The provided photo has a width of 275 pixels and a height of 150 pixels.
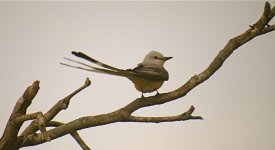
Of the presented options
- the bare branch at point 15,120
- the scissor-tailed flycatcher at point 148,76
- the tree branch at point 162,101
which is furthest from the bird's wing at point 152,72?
the bare branch at point 15,120

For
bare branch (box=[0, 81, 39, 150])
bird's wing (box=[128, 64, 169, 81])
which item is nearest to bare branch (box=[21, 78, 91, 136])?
bare branch (box=[0, 81, 39, 150])

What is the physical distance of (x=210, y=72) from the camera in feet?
3.79

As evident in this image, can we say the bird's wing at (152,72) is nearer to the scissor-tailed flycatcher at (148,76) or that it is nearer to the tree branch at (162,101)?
the scissor-tailed flycatcher at (148,76)

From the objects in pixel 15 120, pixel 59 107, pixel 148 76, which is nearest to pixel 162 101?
A: pixel 148 76

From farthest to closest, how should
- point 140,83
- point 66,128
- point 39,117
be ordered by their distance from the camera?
point 140,83 < point 66,128 < point 39,117

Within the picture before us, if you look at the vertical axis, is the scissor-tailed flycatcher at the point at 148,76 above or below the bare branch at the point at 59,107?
above

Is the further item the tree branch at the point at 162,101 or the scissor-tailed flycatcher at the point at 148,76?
the scissor-tailed flycatcher at the point at 148,76

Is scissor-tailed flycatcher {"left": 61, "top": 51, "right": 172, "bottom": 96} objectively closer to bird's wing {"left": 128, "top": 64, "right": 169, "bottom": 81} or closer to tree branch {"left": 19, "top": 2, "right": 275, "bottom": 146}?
bird's wing {"left": 128, "top": 64, "right": 169, "bottom": 81}

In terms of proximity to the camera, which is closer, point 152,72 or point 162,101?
point 162,101

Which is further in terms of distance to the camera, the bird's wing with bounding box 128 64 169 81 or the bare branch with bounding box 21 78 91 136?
the bird's wing with bounding box 128 64 169 81

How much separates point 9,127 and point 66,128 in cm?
18

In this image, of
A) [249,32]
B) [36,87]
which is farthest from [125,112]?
[249,32]

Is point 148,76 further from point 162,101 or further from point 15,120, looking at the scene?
point 15,120

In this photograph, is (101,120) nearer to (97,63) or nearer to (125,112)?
(125,112)
